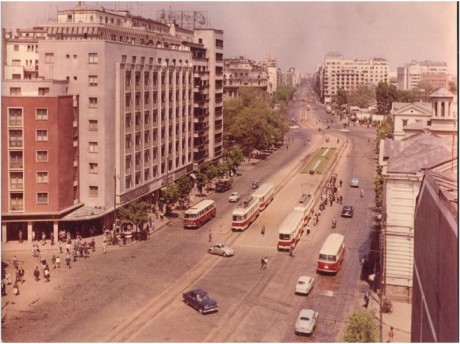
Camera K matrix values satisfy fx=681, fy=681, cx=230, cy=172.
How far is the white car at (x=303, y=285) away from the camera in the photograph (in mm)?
37406

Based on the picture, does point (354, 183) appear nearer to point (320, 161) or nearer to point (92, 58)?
point (320, 161)

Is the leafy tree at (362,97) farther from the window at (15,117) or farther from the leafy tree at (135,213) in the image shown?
the window at (15,117)

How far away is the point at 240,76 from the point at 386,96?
31.9 metres

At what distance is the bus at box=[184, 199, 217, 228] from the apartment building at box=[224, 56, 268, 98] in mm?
78963

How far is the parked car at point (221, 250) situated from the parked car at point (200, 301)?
31.6 feet

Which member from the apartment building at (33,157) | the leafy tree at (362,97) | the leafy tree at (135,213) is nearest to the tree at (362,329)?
the leafy tree at (135,213)

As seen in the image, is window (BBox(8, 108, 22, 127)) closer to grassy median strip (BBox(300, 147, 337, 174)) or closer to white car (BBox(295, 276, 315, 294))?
white car (BBox(295, 276, 315, 294))

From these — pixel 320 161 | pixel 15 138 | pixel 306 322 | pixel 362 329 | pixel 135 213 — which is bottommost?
pixel 306 322

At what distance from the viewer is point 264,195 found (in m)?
59.9

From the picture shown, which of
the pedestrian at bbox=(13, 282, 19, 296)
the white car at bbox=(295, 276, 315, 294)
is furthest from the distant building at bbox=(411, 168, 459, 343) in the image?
the pedestrian at bbox=(13, 282, 19, 296)

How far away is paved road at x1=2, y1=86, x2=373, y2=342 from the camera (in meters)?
31.7

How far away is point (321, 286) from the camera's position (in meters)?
39.3

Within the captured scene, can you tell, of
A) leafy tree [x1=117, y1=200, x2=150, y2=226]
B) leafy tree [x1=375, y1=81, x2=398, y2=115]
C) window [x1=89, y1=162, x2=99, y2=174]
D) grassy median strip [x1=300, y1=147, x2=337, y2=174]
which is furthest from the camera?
leafy tree [x1=375, y1=81, x2=398, y2=115]

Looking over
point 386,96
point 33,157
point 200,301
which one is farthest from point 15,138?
point 386,96
